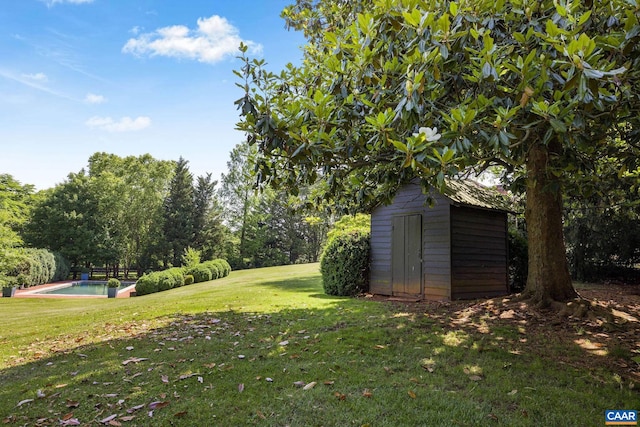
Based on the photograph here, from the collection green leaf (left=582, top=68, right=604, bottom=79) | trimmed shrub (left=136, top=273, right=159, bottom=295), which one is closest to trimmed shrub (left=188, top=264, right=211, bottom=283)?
trimmed shrub (left=136, top=273, right=159, bottom=295)

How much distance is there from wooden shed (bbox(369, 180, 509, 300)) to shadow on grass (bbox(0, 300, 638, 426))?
11.5ft

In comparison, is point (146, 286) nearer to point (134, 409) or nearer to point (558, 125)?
point (134, 409)

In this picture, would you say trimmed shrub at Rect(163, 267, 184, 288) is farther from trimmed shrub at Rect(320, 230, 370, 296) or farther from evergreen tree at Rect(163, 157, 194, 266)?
evergreen tree at Rect(163, 157, 194, 266)

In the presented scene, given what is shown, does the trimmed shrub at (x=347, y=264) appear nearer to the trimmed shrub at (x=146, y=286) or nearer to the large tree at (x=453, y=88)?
the large tree at (x=453, y=88)

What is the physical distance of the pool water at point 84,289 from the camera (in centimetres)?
2080

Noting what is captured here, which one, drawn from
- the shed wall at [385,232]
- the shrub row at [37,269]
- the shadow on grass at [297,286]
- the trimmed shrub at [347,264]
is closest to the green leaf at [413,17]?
the shed wall at [385,232]

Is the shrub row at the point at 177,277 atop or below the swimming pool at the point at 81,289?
atop

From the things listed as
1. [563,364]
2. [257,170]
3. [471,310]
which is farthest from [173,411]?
[471,310]

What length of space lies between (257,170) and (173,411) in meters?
2.80

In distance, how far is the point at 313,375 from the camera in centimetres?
347

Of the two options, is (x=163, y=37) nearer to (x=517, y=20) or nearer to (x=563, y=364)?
(x=517, y=20)

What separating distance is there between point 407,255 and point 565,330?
14.9ft

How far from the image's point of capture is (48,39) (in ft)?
28.4

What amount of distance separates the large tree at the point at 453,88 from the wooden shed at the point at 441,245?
368 cm
